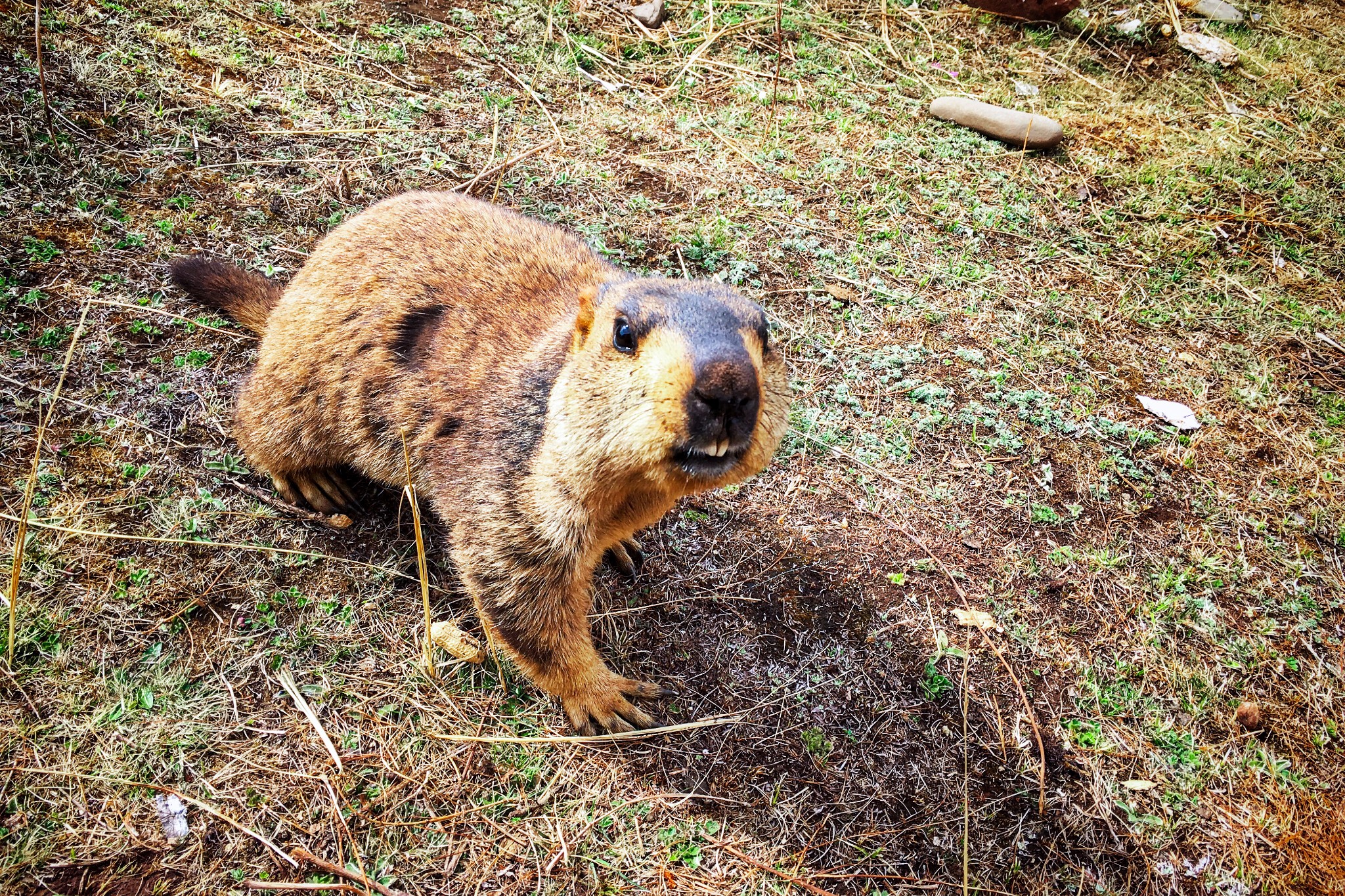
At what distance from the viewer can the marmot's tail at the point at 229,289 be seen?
399cm

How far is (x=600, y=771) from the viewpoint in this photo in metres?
3.22

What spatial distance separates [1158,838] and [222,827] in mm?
3756

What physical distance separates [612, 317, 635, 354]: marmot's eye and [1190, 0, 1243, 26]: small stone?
28.8ft

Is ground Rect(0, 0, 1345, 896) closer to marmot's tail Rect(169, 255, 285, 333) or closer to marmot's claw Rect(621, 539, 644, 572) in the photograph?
marmot's claw Rect(621, 539, 644, 572)

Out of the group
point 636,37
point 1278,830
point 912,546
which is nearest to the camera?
point 1278,830

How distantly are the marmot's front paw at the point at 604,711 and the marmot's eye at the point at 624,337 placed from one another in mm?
1489

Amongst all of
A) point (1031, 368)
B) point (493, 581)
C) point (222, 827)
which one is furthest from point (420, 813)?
point (1031, 368)

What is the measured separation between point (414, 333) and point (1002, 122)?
5257 millimetres

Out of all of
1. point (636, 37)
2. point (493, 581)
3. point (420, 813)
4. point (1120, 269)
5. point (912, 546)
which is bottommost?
point (420, 813)

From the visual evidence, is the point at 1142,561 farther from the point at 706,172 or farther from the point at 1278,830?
the point at 706,172

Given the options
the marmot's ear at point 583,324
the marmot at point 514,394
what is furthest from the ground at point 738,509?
the marmot's ear at point 583,324

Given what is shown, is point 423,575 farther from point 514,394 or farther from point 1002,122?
point 1002,122

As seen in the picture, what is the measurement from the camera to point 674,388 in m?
2.45

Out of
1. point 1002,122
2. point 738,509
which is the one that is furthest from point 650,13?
point 738,509
